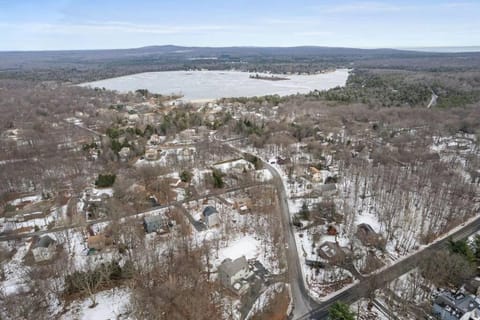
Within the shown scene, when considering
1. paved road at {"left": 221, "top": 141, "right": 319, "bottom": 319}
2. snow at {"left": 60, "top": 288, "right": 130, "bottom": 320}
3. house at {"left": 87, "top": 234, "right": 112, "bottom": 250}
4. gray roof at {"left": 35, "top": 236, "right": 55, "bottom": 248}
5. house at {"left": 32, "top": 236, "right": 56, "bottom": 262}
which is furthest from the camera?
house at {"left": 87, "top": 234, "right": 112, "bottom": 250}

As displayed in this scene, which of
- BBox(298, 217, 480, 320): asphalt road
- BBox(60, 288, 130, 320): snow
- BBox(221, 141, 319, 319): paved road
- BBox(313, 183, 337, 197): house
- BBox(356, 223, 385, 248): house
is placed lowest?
BBox(60, 288, 130, 320): snow

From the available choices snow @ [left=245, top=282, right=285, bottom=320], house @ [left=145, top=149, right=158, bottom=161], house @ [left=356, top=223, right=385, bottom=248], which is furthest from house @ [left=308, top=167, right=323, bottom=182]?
house @ [left=145, top=149, right=158, bottom=161]

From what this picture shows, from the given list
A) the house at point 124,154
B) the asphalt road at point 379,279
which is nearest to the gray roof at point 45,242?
the asphalt road at point 379,279

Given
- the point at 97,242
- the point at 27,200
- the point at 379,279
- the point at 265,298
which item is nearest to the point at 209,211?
the point at 97,242

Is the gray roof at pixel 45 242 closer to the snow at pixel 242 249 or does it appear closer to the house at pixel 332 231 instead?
the snow at pixel 242 249

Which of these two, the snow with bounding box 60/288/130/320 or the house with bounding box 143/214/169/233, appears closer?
the snow with bounding box 60/288/130/320

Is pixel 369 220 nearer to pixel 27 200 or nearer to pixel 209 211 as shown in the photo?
pixel 209 211

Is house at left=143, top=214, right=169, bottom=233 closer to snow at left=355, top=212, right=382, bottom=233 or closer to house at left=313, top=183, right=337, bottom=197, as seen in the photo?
house at left=313, top=183, right=337, bottom=197
